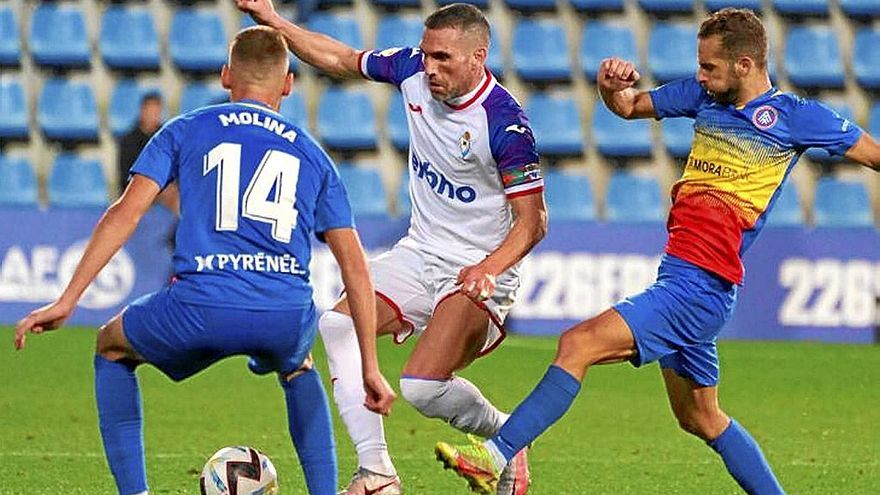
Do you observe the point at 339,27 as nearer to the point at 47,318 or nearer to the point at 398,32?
the point at 398,32

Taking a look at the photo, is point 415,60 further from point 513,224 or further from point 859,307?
point 859,307

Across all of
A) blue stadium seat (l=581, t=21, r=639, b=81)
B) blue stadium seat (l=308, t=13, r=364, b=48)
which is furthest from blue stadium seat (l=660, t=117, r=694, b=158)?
blue stadium seat (l=308, t=13, r=364, b=48)

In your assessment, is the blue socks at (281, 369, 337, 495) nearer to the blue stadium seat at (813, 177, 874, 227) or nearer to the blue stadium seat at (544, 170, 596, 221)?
the blue stadium seat at (544, 170, 596, 221)

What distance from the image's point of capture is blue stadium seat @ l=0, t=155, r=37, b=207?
14.8 metres

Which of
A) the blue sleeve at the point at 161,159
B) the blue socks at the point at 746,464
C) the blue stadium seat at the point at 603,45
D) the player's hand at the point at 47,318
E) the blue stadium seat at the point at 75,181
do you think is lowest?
the blue stadium seat at the point at 75,181

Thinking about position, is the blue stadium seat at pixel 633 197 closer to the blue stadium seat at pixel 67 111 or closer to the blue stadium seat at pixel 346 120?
the blue stadium seat at pixel 346 120

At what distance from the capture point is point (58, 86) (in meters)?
15.4

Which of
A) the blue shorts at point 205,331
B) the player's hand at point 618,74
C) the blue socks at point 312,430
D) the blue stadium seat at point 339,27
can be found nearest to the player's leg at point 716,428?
the player's hand at point 618,74

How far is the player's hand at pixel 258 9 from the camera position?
21.6 feet

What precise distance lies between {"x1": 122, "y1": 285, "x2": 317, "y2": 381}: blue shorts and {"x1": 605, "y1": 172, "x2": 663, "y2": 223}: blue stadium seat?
10098 mm

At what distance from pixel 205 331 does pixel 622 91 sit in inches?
69.3

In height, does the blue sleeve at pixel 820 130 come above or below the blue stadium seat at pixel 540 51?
above

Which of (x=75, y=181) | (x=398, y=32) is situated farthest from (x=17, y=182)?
(x=398, y=32)

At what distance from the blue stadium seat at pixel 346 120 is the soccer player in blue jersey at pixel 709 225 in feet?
31.0
